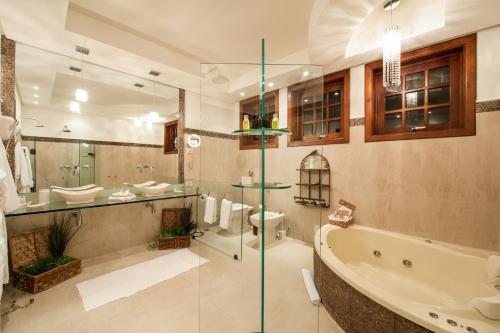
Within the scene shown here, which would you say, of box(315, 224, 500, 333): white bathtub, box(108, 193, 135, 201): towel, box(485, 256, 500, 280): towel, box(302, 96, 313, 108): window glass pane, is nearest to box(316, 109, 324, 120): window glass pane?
box(302, 96, 313, 108): window glass pane

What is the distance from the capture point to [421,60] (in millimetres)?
2277

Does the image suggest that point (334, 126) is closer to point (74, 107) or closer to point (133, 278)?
point (133, 278)

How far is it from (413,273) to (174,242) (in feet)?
9.73

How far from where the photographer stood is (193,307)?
1835mm

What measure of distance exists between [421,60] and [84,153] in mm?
4229

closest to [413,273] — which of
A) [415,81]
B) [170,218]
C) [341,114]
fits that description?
[341,114]

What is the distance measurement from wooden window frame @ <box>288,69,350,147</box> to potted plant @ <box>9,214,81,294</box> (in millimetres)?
2998

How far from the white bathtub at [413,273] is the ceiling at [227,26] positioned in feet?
6.76

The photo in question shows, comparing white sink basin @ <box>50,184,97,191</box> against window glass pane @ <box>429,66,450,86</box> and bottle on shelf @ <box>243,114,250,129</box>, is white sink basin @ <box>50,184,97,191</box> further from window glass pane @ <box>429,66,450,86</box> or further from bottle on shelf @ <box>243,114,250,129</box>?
window glass pane @ <box>429,66,450,86</box>

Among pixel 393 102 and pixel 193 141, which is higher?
pixel 393 102

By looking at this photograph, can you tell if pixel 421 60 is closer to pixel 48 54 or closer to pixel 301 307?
pixel 301 307

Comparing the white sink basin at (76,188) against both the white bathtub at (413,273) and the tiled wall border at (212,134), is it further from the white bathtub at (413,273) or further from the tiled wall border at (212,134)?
the white bathtub at (413,273)

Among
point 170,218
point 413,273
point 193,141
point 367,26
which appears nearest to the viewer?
point 413,273

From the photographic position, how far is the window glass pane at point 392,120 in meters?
2.44
